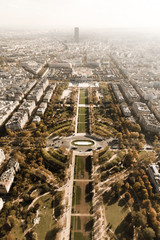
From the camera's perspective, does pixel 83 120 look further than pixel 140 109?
No

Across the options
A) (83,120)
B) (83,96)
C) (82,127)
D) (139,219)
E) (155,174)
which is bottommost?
(139,219)

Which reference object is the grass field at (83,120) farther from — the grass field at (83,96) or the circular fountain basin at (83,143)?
the grass field at (83,96)

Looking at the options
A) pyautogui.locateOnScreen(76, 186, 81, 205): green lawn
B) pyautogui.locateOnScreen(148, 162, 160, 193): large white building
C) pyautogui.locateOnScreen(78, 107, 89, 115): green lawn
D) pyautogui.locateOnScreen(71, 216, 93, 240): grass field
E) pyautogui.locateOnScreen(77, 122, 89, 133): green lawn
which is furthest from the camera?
pyautogui.locateOnScreen(78, 107, 89, 115): green lawn

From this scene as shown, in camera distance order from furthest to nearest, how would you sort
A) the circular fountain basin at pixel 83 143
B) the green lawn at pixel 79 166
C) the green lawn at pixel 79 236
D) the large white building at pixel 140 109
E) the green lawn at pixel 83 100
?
1. the green lawn at pixel 83 100
2. the large white building at pixel 140 109
3. the circular fountain basin at pixel 83 143
4. the green lawn at pixel 79 166
5. the green lawn at pixel 79 236

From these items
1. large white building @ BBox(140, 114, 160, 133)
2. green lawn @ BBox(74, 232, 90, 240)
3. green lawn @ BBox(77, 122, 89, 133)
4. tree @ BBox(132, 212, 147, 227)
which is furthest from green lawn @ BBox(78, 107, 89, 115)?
green lawn @ BBox(74, 232, 90, 240)

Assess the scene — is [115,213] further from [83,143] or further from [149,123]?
[149,123]

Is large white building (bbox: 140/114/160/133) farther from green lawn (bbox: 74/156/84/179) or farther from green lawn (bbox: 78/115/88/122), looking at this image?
green lawn (bbox: 74/156/84/179)

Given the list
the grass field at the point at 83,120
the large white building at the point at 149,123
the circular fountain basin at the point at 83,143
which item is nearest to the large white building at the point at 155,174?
the large white building at the point at 149,123

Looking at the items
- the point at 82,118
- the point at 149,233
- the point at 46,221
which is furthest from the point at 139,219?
the point at 82,118
